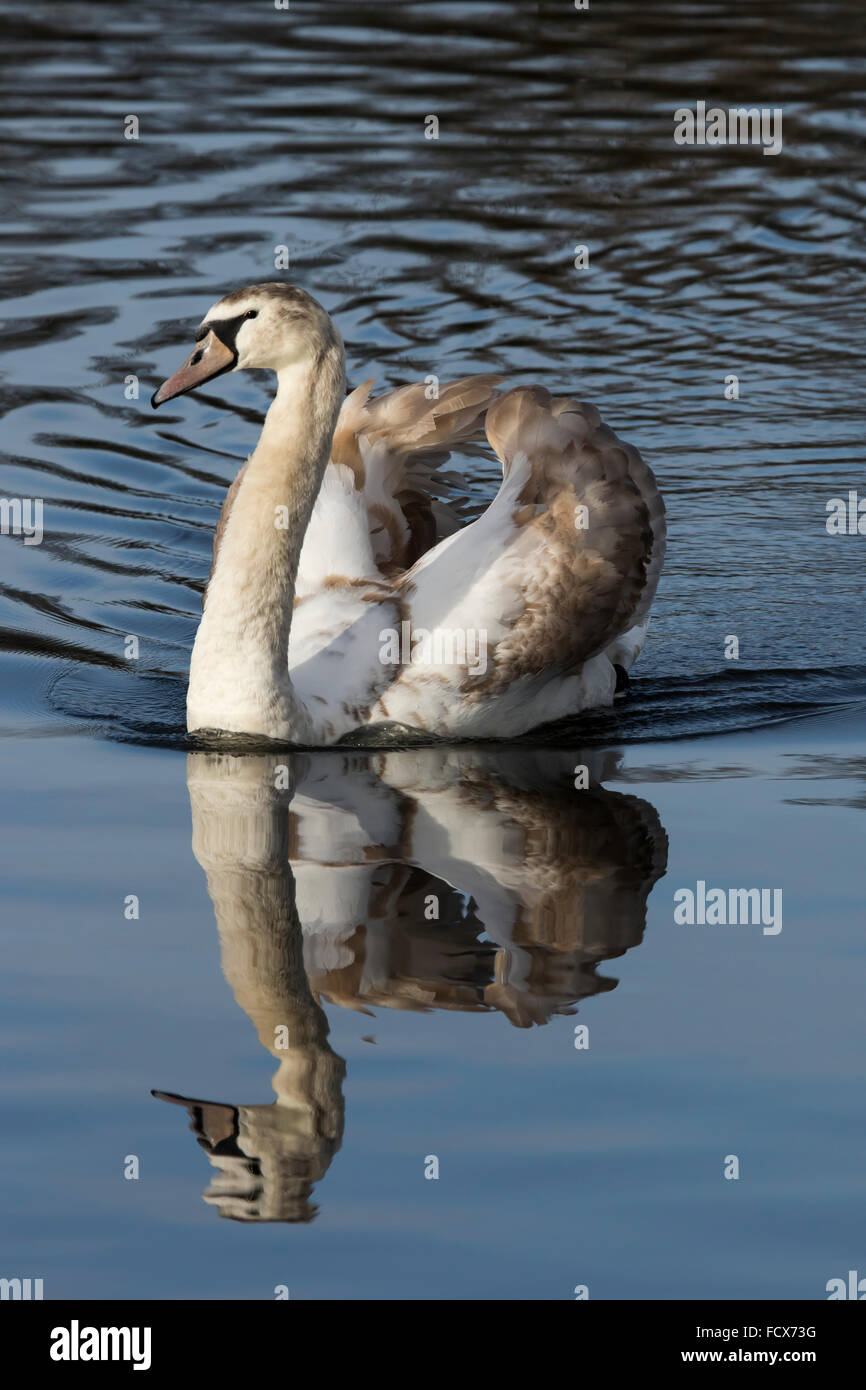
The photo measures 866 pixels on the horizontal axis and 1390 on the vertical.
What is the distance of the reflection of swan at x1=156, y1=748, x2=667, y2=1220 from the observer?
5.68 m

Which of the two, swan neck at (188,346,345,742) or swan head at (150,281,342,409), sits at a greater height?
swan head at (150,281,342,409)

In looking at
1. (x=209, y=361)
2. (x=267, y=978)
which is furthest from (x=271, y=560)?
(x=267, y=978)

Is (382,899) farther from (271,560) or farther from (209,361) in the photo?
(209,361)

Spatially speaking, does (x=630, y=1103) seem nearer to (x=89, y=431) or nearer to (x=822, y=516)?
(x=822, y=516)

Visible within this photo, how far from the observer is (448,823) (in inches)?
311

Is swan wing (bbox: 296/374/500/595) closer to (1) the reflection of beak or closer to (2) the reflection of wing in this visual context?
(2) the reflection of wing

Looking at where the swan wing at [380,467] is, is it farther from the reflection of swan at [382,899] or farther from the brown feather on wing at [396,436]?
the reflection of swan at [382,899]

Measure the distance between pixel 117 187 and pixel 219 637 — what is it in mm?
10990

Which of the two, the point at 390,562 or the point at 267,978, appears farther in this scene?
the point at 390,562

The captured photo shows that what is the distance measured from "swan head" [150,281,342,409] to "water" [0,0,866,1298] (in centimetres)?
150

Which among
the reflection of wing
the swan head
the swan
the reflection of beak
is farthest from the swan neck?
the reflection of wing

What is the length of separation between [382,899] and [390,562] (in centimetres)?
266

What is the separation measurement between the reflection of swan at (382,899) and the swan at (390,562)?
26 centimetres

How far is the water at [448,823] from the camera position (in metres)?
5.26
